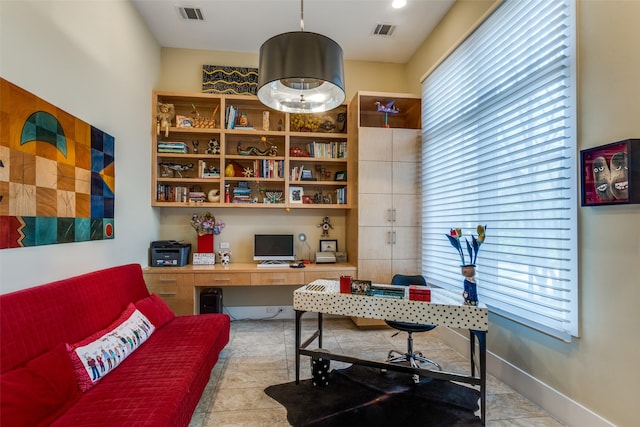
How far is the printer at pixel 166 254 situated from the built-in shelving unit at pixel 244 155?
1.68 feet

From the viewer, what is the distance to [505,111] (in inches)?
99.0

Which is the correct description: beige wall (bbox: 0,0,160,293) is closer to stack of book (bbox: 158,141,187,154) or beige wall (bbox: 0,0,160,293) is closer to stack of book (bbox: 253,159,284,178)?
stack of book (bbox: 158,141,187,154)

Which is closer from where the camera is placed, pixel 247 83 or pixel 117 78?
pixel 117 78

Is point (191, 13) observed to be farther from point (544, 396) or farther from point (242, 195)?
point (544, 396)

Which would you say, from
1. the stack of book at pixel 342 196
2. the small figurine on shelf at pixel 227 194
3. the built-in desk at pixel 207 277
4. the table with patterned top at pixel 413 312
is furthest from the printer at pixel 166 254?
the stack of book at pixel 342 196

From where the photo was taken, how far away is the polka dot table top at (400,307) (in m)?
2.04

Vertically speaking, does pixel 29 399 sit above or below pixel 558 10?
below

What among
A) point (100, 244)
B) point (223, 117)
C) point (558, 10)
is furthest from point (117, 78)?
point (558, 10)

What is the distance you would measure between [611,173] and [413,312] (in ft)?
4.56

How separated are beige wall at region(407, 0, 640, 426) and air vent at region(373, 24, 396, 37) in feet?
6.99

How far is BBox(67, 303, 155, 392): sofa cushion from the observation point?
5.58ft

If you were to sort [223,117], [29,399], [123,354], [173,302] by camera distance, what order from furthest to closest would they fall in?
[223,117] → [173,302] → [123,354] → [29,399]

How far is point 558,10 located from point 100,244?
151 inches

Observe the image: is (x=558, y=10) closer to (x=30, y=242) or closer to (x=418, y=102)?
(x=418, y=102)
